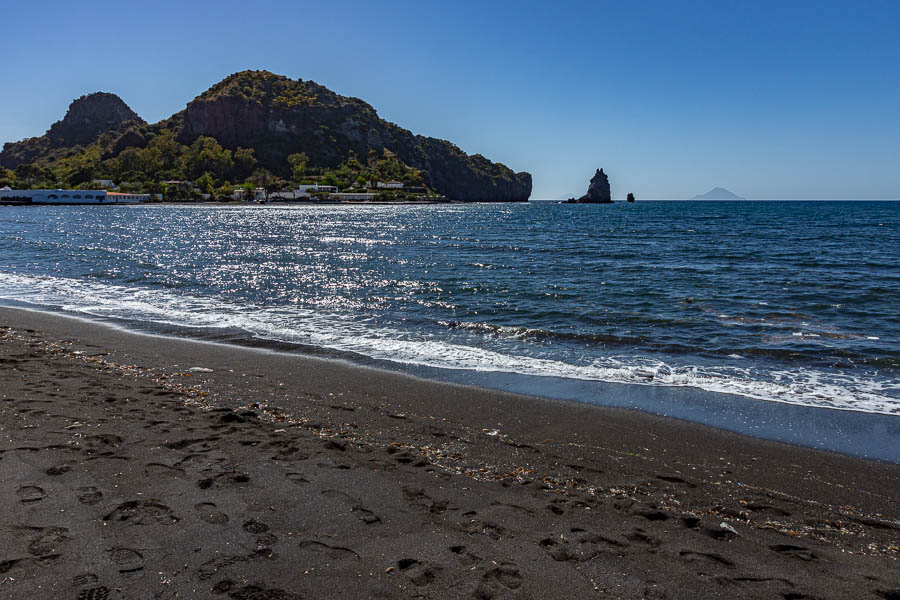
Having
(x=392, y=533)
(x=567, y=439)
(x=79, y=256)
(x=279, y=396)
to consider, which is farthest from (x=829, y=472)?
(x=79, y=256)

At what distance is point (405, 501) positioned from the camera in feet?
15.9

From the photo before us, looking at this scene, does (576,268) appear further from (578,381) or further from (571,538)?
(571,538)

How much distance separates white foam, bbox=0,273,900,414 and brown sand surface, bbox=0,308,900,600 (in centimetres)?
241

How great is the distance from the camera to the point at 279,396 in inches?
321

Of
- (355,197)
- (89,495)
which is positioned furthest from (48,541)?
(355,197)

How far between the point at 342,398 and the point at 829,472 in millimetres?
6651

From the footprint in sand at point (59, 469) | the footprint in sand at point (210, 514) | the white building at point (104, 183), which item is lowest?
the footprint in sand at point (210, 514)

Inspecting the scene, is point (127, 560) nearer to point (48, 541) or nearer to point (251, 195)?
point (48, 541)

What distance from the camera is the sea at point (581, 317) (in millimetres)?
9141

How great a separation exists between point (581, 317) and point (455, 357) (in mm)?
5465

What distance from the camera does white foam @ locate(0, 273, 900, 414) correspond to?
9.40 m

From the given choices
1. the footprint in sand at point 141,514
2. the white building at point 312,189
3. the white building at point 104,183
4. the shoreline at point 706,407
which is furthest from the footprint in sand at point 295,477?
the white building at point 104,183

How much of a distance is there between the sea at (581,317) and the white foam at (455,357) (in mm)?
58

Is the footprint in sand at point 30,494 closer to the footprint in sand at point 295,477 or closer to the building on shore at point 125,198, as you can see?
the footprint in sand at point 295,477
